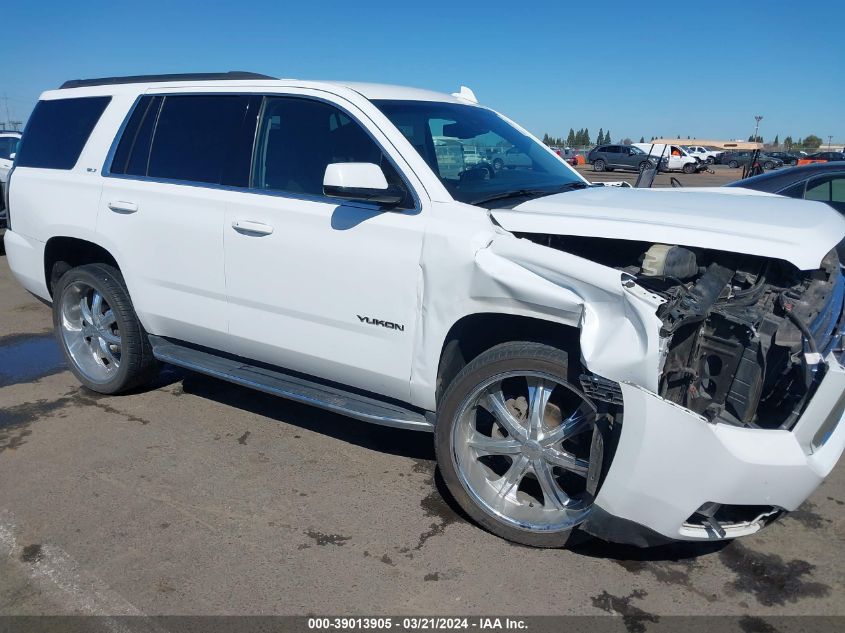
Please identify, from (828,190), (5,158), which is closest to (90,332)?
(828,190)

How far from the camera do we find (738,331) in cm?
279

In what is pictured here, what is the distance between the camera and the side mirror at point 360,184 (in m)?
3.19

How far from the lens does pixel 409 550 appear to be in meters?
3.21

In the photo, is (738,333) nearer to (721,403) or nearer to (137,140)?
(721,403)

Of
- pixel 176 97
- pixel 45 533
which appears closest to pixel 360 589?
pixel 45 533

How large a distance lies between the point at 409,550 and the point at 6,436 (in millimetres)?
2756

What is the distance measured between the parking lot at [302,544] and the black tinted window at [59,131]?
1809mm

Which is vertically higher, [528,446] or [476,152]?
[476,152]

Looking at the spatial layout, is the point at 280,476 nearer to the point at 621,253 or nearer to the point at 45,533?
the point at 45,533

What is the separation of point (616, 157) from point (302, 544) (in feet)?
137

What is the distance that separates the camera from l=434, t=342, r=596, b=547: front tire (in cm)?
305

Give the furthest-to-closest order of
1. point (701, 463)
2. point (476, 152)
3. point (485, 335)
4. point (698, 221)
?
1. point (476, 152)
2. point (485, 335)
3. point (698, 221)
4. point (701, 463)

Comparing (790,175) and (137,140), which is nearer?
(137,140)

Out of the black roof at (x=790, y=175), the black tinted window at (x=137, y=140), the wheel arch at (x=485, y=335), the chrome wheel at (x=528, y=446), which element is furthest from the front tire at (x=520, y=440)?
the black roof at (x=790, y=175)
